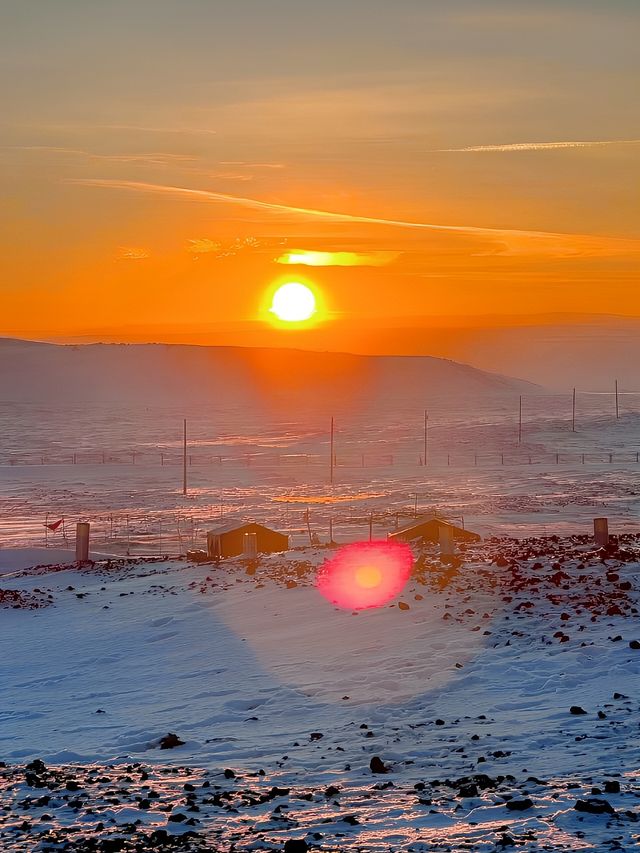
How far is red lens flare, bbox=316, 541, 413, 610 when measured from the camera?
21500mm

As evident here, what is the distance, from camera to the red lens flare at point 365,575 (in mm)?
21500

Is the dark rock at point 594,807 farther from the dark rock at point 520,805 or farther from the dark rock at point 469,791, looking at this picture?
the dark rock at point 469,791

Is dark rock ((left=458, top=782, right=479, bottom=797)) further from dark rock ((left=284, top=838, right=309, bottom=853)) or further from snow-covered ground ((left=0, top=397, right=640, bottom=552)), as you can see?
snow-covered ground ((left=0, top=397, right=640, bottom=552))

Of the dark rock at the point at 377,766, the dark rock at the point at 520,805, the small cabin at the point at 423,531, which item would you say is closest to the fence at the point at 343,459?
the small cabin at the point at 423,531

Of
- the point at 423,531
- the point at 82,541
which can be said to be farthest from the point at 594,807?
the point at 423,531

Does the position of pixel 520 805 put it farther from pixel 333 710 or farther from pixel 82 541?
pixel 82 541

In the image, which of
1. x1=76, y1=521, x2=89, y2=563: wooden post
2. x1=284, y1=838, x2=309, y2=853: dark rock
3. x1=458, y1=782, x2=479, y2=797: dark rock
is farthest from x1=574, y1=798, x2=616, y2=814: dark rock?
x1=76, y1=521, x2=89, y2=563: wooden post

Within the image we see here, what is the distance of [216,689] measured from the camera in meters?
17.2

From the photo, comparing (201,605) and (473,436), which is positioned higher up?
(473,436)

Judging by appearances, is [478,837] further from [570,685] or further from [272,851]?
[570,685]

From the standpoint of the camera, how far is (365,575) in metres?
23.3

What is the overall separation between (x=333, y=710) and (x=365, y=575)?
8199mm

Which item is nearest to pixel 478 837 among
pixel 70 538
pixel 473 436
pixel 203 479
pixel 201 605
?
pixel 201 605

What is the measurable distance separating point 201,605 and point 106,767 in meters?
9.87
